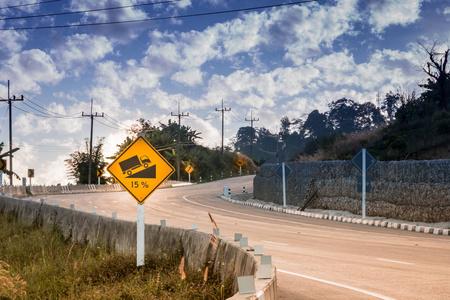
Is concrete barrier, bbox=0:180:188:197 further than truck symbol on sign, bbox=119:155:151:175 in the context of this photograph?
Yes

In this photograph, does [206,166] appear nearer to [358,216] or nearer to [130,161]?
[358,216]

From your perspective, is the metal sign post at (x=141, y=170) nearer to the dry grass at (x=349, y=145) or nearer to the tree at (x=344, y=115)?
the dry grass at (x=349, y=145)

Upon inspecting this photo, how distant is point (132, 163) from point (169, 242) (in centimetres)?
152

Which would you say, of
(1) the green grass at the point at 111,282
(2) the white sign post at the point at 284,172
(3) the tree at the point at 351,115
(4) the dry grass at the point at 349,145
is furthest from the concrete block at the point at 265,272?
(3) the tree at the point at 351,115

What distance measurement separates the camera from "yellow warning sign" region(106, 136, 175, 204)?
9.75 meters

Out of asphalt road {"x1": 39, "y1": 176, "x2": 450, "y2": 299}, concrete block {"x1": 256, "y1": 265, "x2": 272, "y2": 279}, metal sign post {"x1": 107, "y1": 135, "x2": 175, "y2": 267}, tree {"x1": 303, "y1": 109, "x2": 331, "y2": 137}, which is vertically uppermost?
tree {"x1": 303, "y1": 109, "x2": 331, "y2": 137}

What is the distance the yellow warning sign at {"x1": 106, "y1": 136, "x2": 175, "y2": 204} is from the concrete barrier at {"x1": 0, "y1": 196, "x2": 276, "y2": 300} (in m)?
0.88

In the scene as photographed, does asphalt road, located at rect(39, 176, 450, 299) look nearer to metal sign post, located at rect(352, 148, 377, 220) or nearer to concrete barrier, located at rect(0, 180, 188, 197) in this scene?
metal sign post, located at rect(352, 148, 377, 220)

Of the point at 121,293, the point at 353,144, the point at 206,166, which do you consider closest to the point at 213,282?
the point at 121,293

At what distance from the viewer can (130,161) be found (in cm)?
973

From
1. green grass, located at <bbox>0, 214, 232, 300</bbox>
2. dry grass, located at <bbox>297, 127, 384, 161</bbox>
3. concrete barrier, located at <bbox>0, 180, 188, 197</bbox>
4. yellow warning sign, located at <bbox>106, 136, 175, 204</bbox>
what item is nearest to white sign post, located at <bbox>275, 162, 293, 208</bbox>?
dry grass, located at <bbox>297, 127, 384, 161</bbox>

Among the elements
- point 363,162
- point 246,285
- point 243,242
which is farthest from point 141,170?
point 363,162

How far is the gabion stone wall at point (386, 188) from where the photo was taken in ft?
72.9

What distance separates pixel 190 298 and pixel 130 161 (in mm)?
3182
